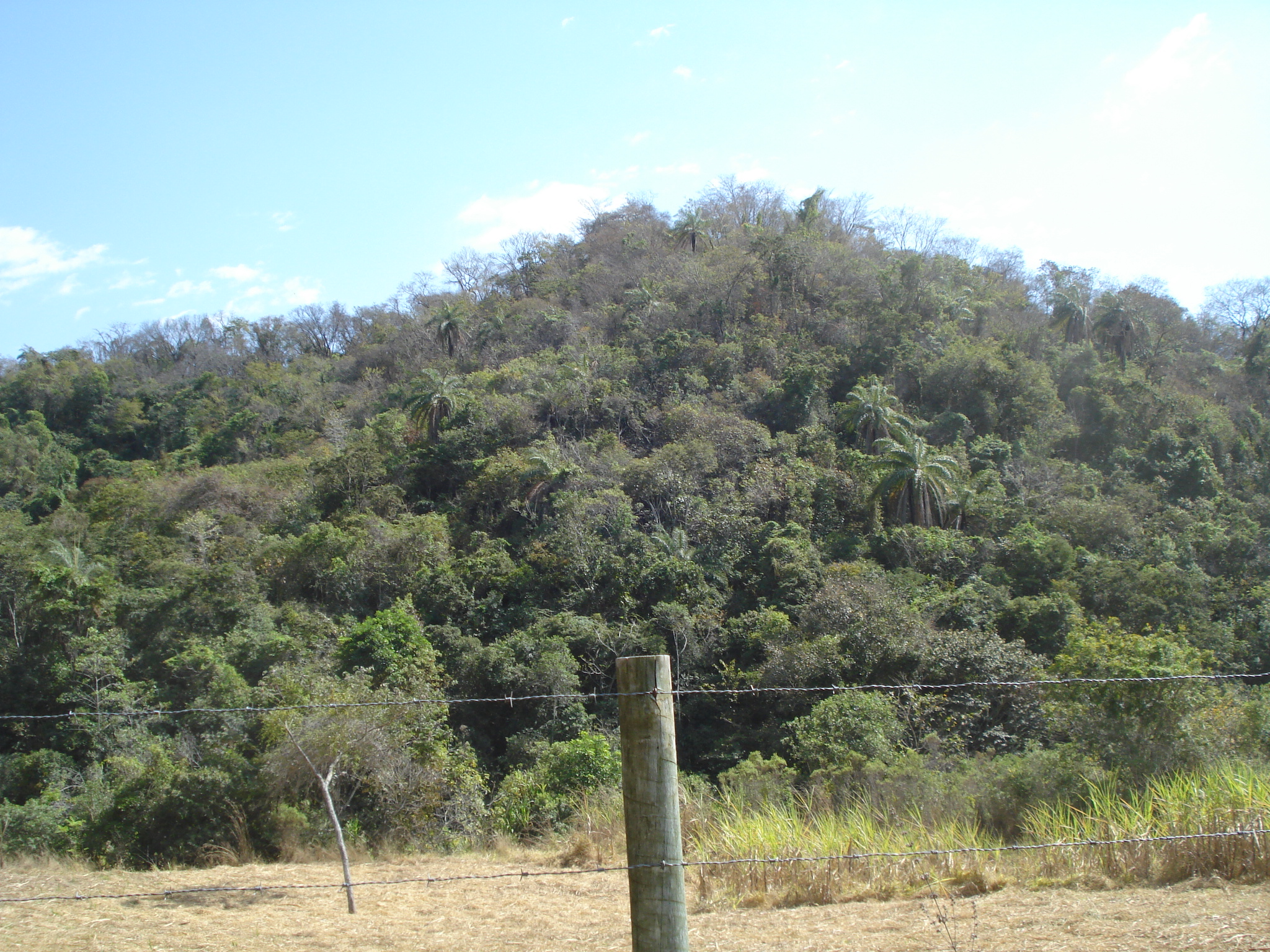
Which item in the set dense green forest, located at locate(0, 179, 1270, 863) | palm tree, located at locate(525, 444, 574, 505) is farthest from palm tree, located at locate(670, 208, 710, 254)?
palm tree, located at locate(525, 444, 574, 505)

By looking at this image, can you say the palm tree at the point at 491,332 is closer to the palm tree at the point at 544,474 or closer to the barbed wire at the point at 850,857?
the palm tree at the point at 544,474

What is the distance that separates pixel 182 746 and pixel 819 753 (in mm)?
12949

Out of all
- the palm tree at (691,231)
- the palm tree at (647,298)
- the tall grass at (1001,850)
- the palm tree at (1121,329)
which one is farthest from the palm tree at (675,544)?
the palm tree at (691,231)

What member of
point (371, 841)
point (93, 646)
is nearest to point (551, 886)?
point (371, 841)

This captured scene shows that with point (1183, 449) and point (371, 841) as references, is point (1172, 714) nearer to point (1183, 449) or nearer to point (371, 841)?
point (371, 841)

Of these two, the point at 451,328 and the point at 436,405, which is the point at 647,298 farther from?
the point at 436,405

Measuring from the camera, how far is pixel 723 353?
37312 millimetres

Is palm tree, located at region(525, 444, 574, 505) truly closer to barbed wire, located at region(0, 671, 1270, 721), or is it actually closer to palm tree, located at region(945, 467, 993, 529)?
palm tree, located at region(945, 467, 993, 529)

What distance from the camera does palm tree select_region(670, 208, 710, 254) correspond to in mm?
51812

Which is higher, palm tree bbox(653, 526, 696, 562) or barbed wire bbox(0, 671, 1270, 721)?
palm tree bbox(653, 526, 696, 562)

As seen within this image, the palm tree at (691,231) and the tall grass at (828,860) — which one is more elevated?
the palm tree at (691,231)

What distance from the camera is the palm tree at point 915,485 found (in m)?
27.8

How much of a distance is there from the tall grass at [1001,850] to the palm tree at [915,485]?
21792 mm

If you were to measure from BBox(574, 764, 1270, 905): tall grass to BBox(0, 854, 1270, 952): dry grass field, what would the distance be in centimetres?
17
